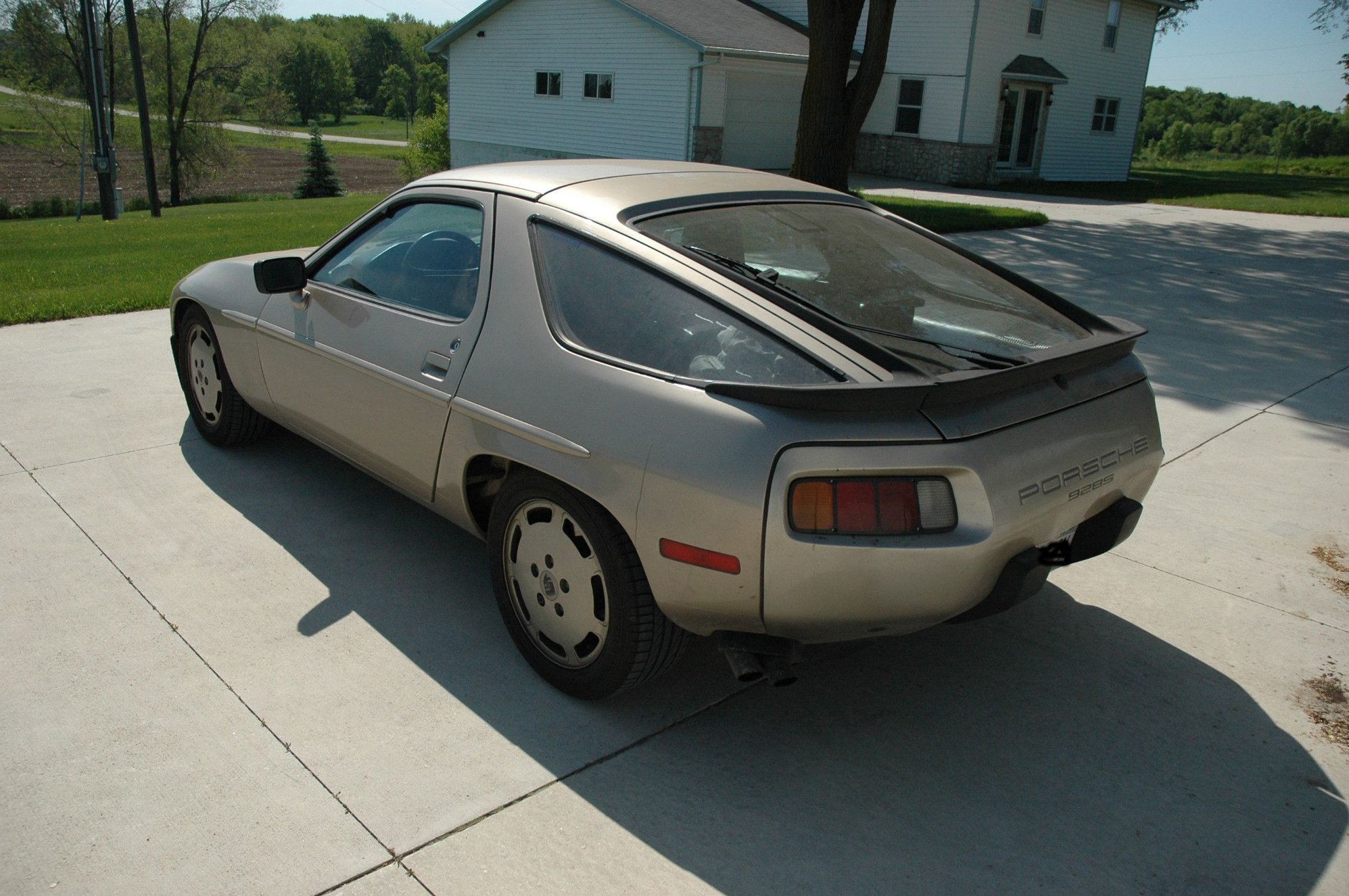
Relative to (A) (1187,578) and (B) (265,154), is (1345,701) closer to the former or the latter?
(A) (1187,578)

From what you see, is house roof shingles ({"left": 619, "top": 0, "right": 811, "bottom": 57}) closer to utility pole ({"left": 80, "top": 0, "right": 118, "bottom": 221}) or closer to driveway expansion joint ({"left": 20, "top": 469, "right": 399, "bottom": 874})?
utility pole ({"left": 80, "top": 0, "right": 118, "bottom": 221})

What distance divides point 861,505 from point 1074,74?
102 ft

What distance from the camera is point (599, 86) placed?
29.1 metres

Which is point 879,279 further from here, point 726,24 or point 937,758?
point 726,24

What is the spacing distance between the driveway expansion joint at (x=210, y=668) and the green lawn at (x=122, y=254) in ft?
14.0

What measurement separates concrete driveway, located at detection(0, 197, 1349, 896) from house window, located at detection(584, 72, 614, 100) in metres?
25.7

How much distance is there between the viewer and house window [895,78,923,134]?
90.0ft

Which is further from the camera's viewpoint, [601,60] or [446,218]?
[601,60]

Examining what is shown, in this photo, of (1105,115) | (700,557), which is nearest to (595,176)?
(700,557)

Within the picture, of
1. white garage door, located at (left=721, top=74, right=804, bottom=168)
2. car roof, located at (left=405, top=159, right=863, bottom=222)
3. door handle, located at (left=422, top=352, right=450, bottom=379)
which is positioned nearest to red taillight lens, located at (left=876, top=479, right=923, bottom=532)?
car roof, located at (left=405, top=159, right=863, bottom=222)

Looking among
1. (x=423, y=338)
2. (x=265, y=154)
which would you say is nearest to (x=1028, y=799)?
(x=423, y=338)

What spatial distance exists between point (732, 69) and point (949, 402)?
2579cm

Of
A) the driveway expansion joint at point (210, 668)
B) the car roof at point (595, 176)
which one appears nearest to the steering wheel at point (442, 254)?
the car roof at point (595, 176)

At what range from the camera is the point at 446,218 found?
380cm
